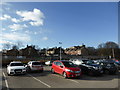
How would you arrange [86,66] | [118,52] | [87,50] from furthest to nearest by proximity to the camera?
[87,50], [118,52], [86,66]

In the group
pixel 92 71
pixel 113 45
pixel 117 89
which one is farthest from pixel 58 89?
pixel 113 45

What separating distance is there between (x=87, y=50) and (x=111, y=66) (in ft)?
341

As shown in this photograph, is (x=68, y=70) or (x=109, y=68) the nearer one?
(x=68, y=70)

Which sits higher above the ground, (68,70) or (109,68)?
(68,70)

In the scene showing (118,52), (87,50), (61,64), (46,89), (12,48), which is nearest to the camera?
(46,89)

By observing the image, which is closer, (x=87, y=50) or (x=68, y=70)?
(x=68, y=70)

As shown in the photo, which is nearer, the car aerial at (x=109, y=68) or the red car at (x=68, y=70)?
the red car at (x=68, y=70)

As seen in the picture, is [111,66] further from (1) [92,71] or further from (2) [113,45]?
(2) [113,45]

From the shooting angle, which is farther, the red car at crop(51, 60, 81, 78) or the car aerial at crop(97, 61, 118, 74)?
the car aerial at crop(97, 61, 118, 74)

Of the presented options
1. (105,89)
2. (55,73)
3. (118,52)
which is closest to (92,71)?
(55,73)

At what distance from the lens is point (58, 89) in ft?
26.6

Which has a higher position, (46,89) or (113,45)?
(113,45)

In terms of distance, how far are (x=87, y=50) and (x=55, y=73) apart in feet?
345

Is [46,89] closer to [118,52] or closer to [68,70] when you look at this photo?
[68,70]
